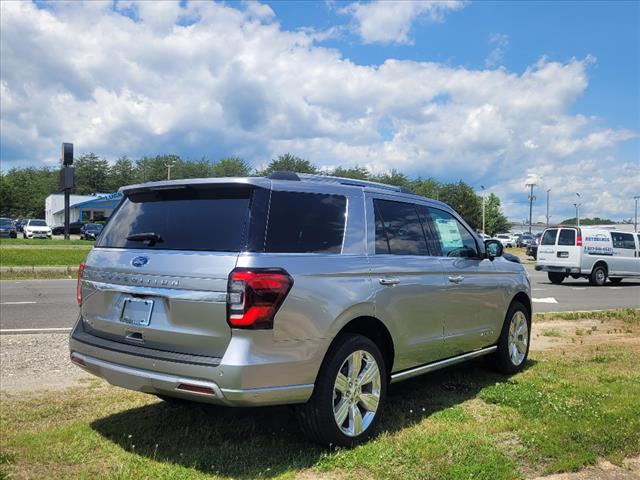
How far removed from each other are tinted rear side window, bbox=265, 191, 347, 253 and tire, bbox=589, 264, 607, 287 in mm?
18671

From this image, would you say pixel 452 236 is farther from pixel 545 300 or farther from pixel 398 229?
pixel 545 300

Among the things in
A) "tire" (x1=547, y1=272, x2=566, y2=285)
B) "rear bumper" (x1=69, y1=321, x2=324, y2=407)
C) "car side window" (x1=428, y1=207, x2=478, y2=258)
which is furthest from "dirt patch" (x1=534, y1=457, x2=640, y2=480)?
"tire" (x1=547, y1=272, x2=566, y2=285)

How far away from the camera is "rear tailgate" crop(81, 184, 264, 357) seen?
367 cm

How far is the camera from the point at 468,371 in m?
6.62

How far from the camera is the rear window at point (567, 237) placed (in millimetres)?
20469

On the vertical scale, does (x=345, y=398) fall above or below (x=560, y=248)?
below

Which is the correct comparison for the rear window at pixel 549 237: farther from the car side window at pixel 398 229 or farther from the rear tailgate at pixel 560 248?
the car side window at pixel 398 229

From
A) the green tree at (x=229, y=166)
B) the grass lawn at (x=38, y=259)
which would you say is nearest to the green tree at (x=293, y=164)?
the green tree at (x=229, y=166)

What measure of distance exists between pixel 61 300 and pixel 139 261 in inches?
395

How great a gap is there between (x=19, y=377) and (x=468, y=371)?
190 inches

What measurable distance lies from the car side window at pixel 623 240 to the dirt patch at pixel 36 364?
1913 centimetres

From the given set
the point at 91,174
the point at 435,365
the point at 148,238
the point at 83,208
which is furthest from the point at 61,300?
the point at 91,174

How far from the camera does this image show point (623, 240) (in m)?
21.7

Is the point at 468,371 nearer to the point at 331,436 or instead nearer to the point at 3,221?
the point at 331,436
